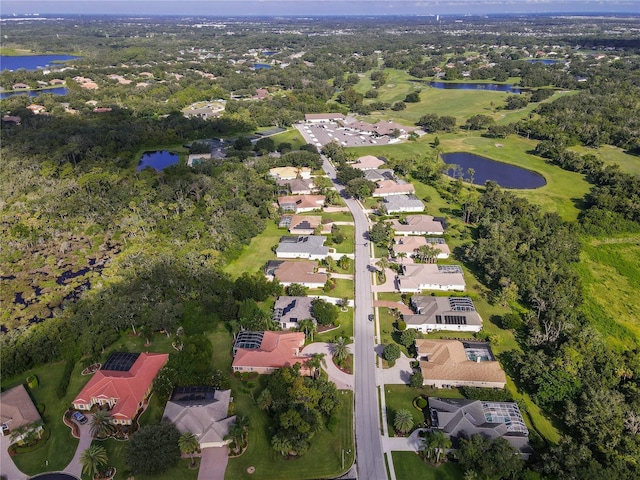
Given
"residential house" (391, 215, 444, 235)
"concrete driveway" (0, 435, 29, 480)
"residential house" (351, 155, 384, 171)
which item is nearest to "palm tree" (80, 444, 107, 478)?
"concrete driveway" (0, 435, 29, 480)

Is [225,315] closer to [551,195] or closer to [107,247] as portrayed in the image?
[107,247]

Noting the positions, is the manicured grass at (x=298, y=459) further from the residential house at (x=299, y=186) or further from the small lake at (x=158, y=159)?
the small lake at (x=158, y=159)

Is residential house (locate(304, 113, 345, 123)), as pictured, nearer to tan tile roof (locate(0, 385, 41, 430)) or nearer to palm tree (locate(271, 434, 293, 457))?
tan tile roof (locate(0, 385, 41, 430))

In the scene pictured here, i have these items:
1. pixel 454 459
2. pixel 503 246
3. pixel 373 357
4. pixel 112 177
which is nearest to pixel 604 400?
pixel 454 459

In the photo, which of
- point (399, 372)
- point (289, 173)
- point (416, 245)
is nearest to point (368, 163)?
point (289, 173)

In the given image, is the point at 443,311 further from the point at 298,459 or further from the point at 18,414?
the point at 18,414
